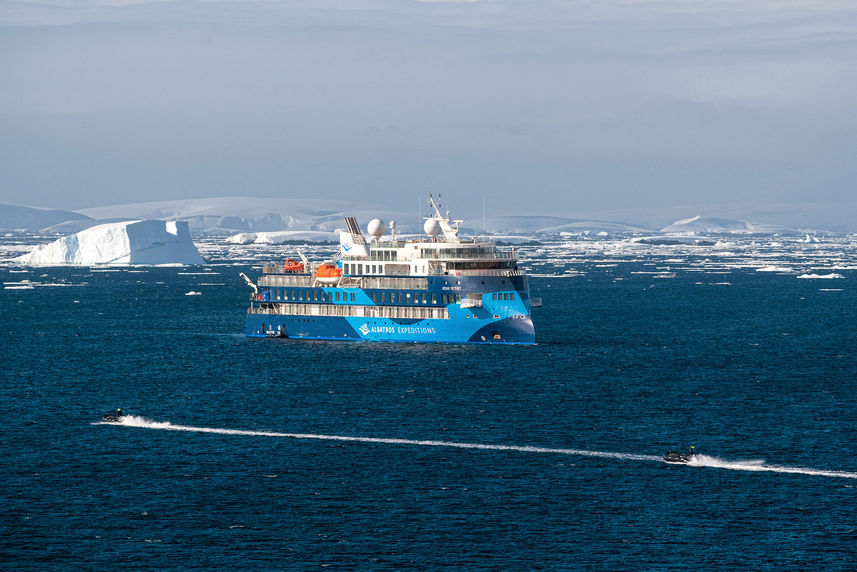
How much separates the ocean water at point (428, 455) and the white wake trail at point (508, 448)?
24 centimetres

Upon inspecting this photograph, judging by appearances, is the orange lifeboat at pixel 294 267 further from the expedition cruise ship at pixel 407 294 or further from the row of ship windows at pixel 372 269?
the row of ship windows at pixel 372 269

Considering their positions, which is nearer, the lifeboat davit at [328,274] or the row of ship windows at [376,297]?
the row of ship windows at [376,297]

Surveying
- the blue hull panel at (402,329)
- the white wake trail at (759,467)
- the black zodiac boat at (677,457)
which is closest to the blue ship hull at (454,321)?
the blue hull panel at (402,329)

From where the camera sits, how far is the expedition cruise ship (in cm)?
10531

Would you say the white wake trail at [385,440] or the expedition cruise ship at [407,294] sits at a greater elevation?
the expedition cruise ship at [407,294]

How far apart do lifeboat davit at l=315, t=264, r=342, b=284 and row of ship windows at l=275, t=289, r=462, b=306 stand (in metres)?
1.50

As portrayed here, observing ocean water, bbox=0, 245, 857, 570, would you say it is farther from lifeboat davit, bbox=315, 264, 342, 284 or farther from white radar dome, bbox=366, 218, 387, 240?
white radar dome, bbox=366, 218, 387, 240

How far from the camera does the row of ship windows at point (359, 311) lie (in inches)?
4254

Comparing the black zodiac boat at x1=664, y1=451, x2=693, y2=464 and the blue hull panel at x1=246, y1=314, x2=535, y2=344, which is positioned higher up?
the blue hull panel at x1=246, y1=314, x2=535, y2=344

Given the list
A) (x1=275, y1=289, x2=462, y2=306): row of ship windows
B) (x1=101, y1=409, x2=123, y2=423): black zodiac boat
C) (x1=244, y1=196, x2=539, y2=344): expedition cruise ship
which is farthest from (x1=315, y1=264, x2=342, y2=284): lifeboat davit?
(x1=101, y1=409, x2=123, y2=423): black zodiac boat

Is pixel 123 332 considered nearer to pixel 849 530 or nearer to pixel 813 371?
pixel 813 371

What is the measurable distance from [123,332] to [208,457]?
2655 inches

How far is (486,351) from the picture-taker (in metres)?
105

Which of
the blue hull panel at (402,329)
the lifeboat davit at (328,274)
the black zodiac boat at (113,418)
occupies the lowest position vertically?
the black zodiac boat at (113,418)
